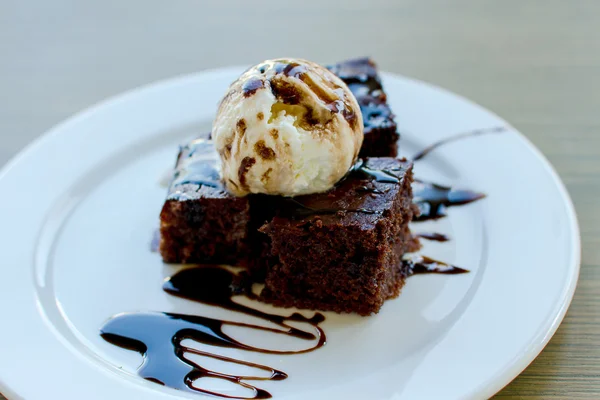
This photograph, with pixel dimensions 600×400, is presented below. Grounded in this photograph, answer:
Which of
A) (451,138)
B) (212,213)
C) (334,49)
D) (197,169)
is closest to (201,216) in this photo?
(212,213)

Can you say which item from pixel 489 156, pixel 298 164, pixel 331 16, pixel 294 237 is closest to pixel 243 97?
pixel 298 164

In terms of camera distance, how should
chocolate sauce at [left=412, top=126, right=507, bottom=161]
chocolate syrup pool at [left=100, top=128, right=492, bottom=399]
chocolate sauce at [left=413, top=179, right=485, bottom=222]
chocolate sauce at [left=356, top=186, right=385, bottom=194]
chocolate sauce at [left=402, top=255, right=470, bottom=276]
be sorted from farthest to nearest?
1. chocolate sauce at [left=412, top=126, right=507, bottom=161]
2. chocolate sauce at [left=413, top=179, right=485, bottom=222]
3. chocolate sauce at [left=402, top=255, right=470, bottom=276]
4. chocolate sauce at [left=356, top=186, right=385, bottom=194]
5. chocolate syrup pool at [left=100, top=128, right=492, bottom=399]

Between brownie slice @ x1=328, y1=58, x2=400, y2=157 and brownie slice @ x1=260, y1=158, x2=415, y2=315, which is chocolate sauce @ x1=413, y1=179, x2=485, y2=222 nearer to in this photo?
brownie slice @ x1=328, y1=58, x2=400, y2=157

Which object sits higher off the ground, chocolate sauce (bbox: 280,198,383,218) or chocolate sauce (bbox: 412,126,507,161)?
chocolate sauce (bbox: 412,126,507,161)

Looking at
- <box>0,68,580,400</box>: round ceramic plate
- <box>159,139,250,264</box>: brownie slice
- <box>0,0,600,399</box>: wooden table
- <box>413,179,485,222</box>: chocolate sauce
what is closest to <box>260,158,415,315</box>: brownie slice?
<box>0,68,580,400</box>: round ceramic plate

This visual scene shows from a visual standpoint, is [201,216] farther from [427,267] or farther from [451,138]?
[451,138]
